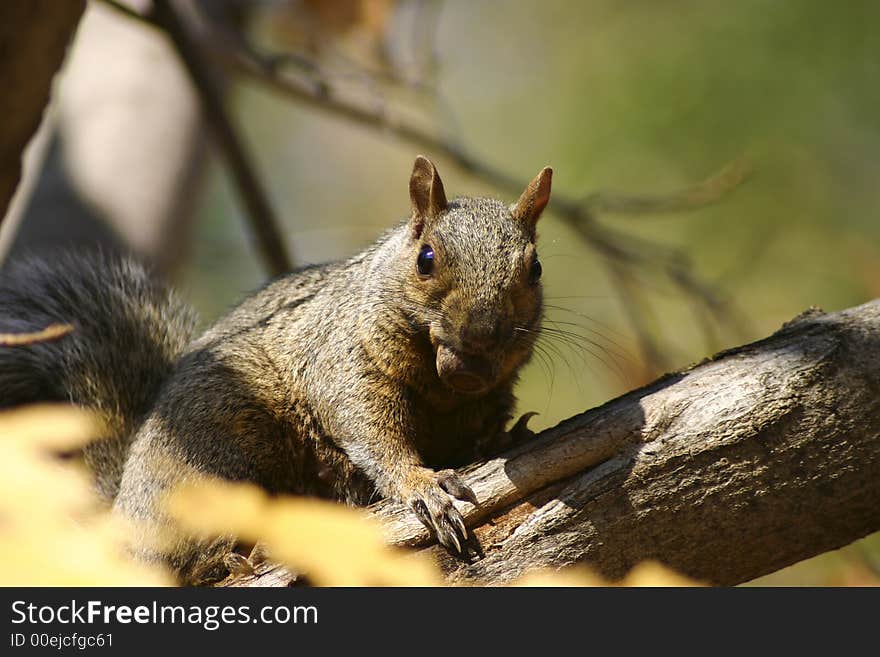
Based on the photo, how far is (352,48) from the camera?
5621 mm

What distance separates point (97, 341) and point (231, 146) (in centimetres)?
132

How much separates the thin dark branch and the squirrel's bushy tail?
33.4 inches

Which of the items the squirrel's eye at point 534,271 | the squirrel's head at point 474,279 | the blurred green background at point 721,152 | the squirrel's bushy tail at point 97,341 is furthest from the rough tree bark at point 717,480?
the blurred green background at point 721,152

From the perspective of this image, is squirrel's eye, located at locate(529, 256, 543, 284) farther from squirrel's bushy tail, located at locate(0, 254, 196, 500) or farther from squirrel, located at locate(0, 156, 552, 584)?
squirrel's bushy tail, located at locate(0, 254, 196, 500)

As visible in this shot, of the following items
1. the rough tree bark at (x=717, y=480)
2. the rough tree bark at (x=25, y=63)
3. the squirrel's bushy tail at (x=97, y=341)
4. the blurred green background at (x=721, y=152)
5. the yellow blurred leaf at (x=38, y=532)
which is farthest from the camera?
the blurred green background at (x=721, y=152)

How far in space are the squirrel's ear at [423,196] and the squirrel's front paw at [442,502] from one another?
81 cm

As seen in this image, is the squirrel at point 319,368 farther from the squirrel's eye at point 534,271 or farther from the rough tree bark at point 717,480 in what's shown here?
the rough tree bark at point 717,480

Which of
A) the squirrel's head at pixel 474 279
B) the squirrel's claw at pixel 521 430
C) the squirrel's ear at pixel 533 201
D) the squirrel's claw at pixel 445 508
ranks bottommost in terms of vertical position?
the squirrel's claw at pixel 445 508

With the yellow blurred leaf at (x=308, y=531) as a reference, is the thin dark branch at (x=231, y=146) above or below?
above

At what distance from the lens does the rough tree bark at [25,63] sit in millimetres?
2793

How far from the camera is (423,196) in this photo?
10.4 feet

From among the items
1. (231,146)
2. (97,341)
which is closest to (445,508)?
(97,341)
